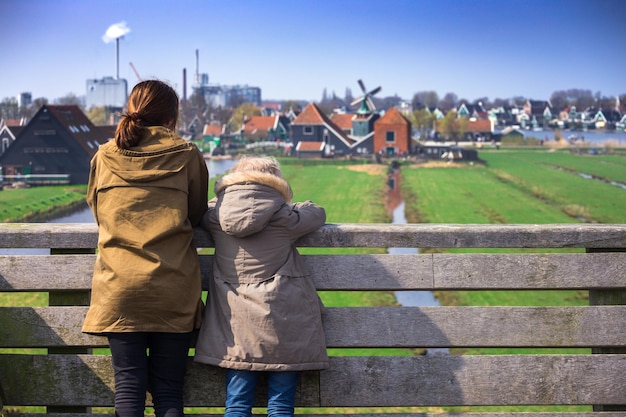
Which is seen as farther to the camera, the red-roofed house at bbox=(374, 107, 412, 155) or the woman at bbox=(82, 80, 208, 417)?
the red-roofed house at bbox=(374, 107, 412, 155)

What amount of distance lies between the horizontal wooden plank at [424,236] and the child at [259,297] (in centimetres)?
19

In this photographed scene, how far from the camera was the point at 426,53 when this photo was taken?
66062 millimetres

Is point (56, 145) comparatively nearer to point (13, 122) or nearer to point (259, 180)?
point (13, 122)

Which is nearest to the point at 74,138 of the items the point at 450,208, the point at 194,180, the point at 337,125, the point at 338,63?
the point at 450,208

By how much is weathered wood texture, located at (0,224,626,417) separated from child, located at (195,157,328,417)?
18cm

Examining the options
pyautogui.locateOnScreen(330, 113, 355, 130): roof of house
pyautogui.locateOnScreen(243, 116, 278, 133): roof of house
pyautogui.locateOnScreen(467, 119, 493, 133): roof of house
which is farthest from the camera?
pyautogui.locateOnScreen(467, 119, 493, 133): roof of house

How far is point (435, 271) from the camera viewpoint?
278 cm

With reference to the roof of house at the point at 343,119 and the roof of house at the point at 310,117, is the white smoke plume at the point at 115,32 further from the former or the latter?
the roof of house at the point at 343,119

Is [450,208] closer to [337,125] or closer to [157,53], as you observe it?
[337,125]

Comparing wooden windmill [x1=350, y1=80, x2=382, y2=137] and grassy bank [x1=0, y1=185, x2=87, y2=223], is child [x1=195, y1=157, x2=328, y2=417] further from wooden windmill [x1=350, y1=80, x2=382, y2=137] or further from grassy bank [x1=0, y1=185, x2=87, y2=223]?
wooden windmill [x1=350, y1=80, x2=382, y2=137]

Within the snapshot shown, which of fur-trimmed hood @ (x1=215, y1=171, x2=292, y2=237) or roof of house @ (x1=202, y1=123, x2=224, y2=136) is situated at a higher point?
roof of house @ (x1=202, y1=123, x2=224, y2=136)

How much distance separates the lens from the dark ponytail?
8.21 ft

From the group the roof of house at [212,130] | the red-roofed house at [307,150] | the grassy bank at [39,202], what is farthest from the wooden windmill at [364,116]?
the grassy bank at [39,202]

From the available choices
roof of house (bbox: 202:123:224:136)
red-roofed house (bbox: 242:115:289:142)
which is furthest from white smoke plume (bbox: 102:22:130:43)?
roof of house (bbox: 202:123:224:136)
